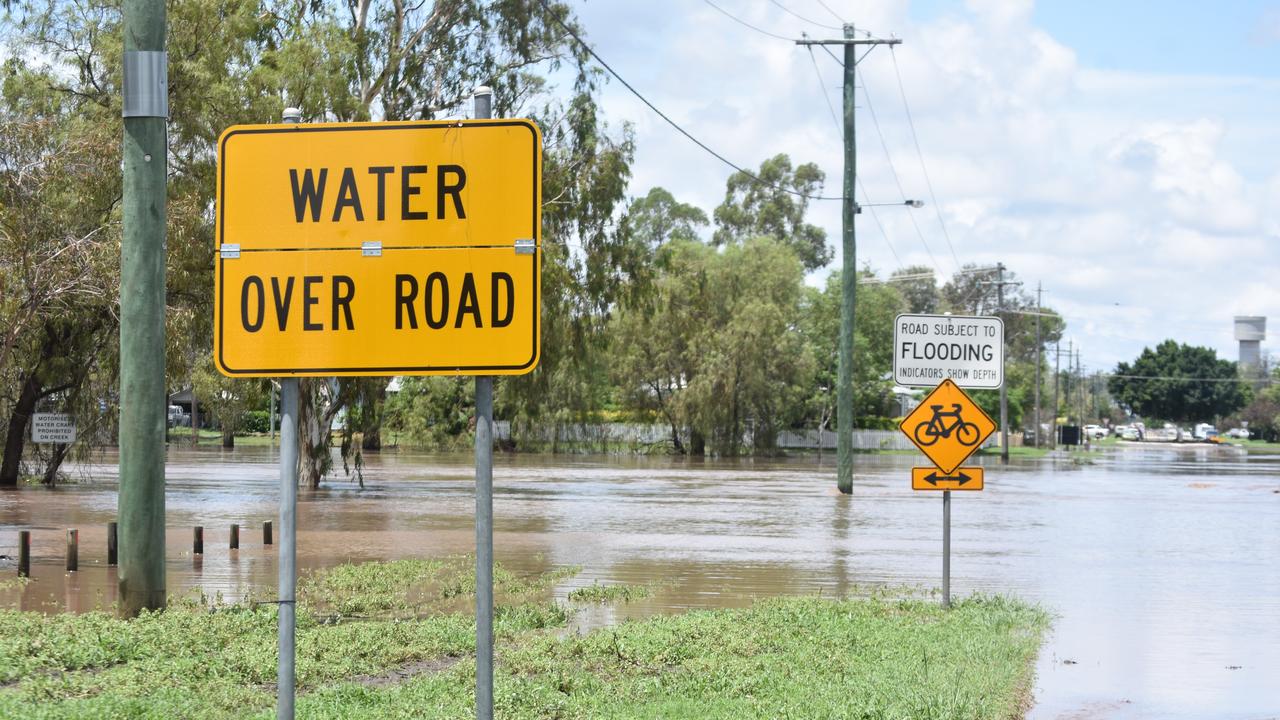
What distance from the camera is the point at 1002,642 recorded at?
11.7 meters

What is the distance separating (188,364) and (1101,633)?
19608mm

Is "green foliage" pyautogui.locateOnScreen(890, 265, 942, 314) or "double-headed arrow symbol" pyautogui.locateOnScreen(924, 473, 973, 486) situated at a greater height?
"green foliage" pyautogui.locateOnScreen(890, 265, 942, 314)

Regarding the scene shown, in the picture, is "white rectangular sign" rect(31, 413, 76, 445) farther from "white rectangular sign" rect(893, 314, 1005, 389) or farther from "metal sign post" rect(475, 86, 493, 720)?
"metal sign post" rect(475, 86, 493, 720)

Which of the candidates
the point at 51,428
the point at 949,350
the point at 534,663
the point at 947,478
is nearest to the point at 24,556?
the point at 534,663

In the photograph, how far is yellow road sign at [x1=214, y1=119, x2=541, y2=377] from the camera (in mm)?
5094

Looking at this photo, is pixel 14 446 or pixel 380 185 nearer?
pixel 380 185

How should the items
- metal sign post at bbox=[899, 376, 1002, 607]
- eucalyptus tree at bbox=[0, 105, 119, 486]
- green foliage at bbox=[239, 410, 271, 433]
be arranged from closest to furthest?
metal sign post at bbox=[899, 376, 1002, 607], eucalyptus tree at bbox=[0, 105, 119, 486], green foliage at bbox=[239, 410, 271, 433]

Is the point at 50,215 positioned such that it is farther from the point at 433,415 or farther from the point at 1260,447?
the point at 1260,447

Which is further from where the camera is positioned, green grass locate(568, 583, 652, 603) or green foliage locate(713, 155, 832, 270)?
green foliage locate(713, 155, 832, 270)

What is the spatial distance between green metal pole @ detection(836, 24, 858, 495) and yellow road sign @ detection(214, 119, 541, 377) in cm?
3232

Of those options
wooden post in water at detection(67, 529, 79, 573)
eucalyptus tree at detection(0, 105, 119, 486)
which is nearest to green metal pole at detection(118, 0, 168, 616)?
wooden post in water at detection(67, 529, 79, 573)

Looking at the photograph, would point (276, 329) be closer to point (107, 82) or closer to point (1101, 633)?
point (1101, 633)

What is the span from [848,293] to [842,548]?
55.0 ft

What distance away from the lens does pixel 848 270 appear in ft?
126
